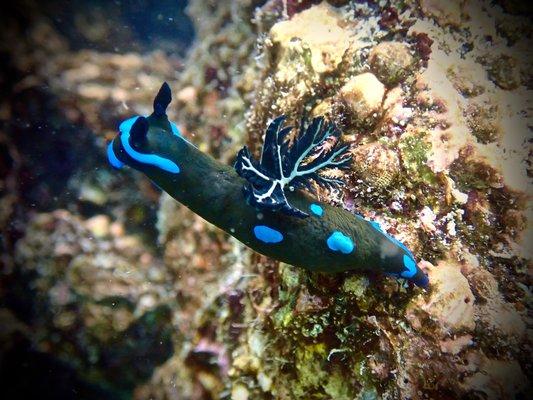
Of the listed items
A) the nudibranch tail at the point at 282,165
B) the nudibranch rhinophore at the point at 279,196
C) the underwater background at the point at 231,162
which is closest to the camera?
the nudibranch tail at the point at 282,165

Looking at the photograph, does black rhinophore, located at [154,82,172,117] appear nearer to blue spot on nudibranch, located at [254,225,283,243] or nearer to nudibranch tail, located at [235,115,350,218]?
nudibranch tail, located at [235,115,350,218]

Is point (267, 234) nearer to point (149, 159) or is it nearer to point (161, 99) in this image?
point (149, 159)

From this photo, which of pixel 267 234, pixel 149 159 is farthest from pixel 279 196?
pixel 149 159

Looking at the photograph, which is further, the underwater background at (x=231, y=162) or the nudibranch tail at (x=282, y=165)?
the underwater background at (x=231, y=162)

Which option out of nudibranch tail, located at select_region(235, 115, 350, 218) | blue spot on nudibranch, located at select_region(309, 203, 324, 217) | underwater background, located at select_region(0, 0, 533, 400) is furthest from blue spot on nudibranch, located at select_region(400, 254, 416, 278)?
nudibranch tail, located at select_region(235, 115, 350, 218)

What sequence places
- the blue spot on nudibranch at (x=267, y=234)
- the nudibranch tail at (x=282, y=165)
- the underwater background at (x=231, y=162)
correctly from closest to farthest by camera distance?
the nudibranch tail at (x=282, y=165), the blue spot on nudibranch at (x=267, y=234), the underwater background at (x=231, y=162)

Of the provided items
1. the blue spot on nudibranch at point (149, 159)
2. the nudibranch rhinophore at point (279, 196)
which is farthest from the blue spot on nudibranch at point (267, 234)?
the blue spot on nudibranch at point (149, 159)

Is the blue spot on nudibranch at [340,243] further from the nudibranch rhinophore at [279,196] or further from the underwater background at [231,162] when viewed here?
the underwater background at [231,162]
